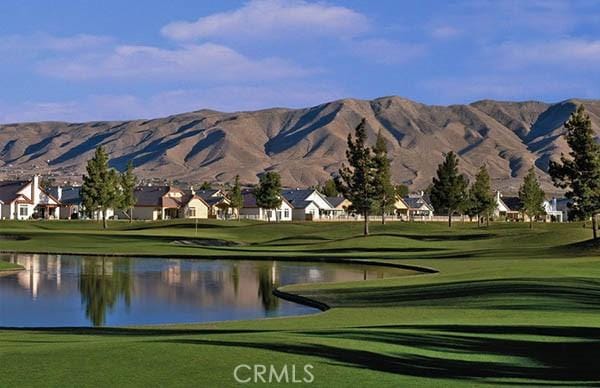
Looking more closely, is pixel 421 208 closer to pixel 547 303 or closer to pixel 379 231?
pixel 379 231

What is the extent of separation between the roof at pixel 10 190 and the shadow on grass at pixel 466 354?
126 meters

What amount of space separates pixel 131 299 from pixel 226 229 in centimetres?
6614

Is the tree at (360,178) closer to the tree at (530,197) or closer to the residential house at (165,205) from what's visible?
the tree at (530,197)

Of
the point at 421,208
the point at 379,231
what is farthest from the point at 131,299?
the point at 421,208

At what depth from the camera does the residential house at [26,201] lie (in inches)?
5438

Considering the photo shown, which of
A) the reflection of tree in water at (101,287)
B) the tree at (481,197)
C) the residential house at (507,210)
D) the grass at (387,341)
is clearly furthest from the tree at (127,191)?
the residential house at (507,210)

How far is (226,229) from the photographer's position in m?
103

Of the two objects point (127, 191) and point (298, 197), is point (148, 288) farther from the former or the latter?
point (298, 197)

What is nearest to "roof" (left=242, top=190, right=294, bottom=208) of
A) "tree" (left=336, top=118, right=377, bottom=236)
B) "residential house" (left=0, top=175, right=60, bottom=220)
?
"residential house" (left=0, top=175, right=60, bottom=220)

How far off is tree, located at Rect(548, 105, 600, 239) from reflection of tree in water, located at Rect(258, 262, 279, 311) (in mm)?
22806

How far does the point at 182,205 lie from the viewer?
156m

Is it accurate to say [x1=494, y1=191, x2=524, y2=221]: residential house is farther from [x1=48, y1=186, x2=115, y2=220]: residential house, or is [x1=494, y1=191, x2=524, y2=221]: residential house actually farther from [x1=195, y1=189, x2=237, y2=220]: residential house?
[x1=48, y1=186, x2=115, y2=220]: residential house

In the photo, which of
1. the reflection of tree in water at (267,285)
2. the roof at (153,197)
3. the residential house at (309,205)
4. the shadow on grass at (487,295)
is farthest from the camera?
the residential house at (309,205)

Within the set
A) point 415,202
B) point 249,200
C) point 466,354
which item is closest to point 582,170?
point 466,354
